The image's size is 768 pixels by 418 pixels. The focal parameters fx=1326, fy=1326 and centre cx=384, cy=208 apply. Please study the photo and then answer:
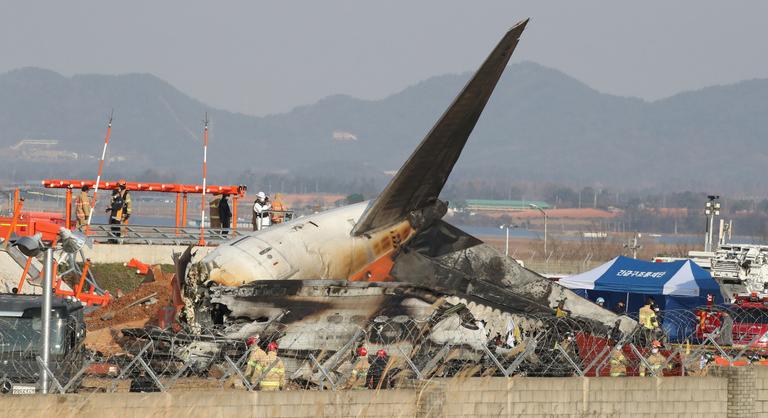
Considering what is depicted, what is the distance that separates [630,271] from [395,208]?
673 inches

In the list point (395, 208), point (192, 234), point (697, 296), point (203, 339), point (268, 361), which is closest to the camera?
point (268, 361)

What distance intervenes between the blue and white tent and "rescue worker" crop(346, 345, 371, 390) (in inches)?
785

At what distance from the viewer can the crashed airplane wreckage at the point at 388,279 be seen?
71.9 feet

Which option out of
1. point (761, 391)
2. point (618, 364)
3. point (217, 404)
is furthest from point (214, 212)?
point (217, 404)

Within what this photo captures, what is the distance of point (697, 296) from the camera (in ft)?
127

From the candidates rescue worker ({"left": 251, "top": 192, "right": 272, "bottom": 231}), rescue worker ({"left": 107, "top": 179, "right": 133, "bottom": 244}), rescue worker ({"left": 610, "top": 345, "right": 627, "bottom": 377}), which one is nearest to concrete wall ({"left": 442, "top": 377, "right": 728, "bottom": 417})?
rescue worker ({"left": 610, "top": 345, "right": 627, "bottom": 377})

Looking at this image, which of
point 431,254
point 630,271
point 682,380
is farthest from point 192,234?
point 682,380

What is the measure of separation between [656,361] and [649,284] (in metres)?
18.1

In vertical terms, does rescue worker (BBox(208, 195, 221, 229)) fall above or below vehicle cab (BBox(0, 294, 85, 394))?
above

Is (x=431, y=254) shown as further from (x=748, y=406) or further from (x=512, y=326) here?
(x=748, y=406)

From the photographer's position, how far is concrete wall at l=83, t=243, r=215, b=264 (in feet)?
132

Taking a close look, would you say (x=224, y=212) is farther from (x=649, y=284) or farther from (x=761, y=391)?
(x=761, y=391)

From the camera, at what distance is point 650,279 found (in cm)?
3994

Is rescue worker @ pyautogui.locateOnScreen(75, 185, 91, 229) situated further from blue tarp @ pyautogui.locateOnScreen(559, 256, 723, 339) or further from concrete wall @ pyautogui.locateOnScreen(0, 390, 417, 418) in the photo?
concrete wall @ pyautogui.locateOnScreen(0, 390, 417, 418)
